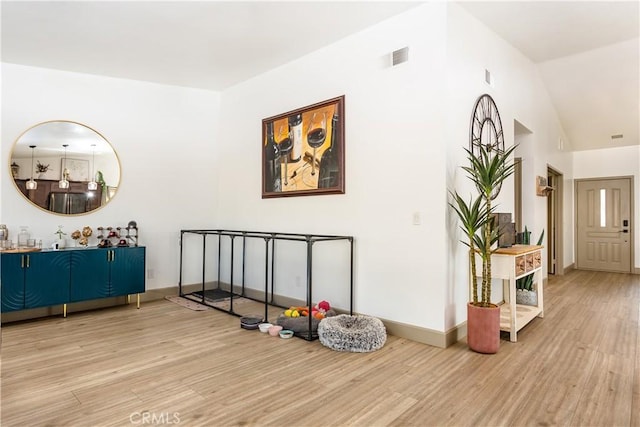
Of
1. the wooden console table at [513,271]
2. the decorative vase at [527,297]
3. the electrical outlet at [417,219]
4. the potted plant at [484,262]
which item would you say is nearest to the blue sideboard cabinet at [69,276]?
the electrical outlet at [417,219]

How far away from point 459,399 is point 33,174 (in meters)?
4.68

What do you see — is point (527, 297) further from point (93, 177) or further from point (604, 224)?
point (93, 177)

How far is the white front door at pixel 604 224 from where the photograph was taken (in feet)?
24.2

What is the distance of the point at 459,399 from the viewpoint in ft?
7.27

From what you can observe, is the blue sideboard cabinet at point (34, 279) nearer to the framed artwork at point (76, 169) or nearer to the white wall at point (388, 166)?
the framed artwork at point (76, 169)

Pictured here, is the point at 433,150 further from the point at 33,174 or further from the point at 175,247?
the point at 33,174

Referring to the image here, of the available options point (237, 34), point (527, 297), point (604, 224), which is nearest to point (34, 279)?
point (237, 34)

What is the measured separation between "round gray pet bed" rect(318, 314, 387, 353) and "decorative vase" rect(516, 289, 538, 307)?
1.86 metres

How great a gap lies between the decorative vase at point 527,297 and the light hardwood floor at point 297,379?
331 mm

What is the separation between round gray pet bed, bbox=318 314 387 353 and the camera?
9.75 feet

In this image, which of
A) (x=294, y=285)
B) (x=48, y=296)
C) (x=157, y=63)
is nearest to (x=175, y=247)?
(x=48, y=296)

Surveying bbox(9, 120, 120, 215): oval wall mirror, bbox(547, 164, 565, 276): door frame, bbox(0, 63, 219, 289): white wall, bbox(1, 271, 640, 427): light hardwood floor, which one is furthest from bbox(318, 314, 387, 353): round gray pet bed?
bbox(547, 164, 565, 276): door frame

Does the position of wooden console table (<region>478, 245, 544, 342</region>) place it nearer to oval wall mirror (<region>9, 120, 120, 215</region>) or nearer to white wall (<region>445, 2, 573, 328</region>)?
white wall (<region>445, 2, 573, 328</region>)

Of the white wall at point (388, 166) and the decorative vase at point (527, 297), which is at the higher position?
the white wall at point (388, 166)
